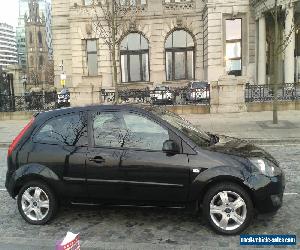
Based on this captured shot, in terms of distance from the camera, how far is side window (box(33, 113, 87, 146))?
16.3 ft

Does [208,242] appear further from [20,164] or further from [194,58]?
[194,58]

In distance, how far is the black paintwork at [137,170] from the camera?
4.46m

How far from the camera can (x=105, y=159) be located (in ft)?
15.6

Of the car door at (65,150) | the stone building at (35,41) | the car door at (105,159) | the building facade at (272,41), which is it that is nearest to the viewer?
the car door at (105,159)

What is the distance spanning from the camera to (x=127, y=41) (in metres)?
33.3

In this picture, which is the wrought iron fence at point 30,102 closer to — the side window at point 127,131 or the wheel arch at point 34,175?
the wheel arch at point 34,175

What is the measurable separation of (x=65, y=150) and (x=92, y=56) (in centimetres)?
2968

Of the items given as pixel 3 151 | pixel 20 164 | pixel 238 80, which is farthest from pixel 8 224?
pixel 238 80

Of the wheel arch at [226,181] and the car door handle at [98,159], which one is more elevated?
the car door handle at [98,159]

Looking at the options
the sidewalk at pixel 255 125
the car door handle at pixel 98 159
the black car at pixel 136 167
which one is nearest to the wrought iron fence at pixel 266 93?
the sidewalk at pixel 255 125

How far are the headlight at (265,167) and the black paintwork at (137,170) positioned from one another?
7 centimetres

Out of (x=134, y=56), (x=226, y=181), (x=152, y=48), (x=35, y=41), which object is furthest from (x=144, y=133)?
(x=35, y=41)

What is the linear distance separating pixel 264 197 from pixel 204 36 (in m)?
28.9

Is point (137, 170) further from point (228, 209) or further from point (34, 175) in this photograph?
point (34, 175)
